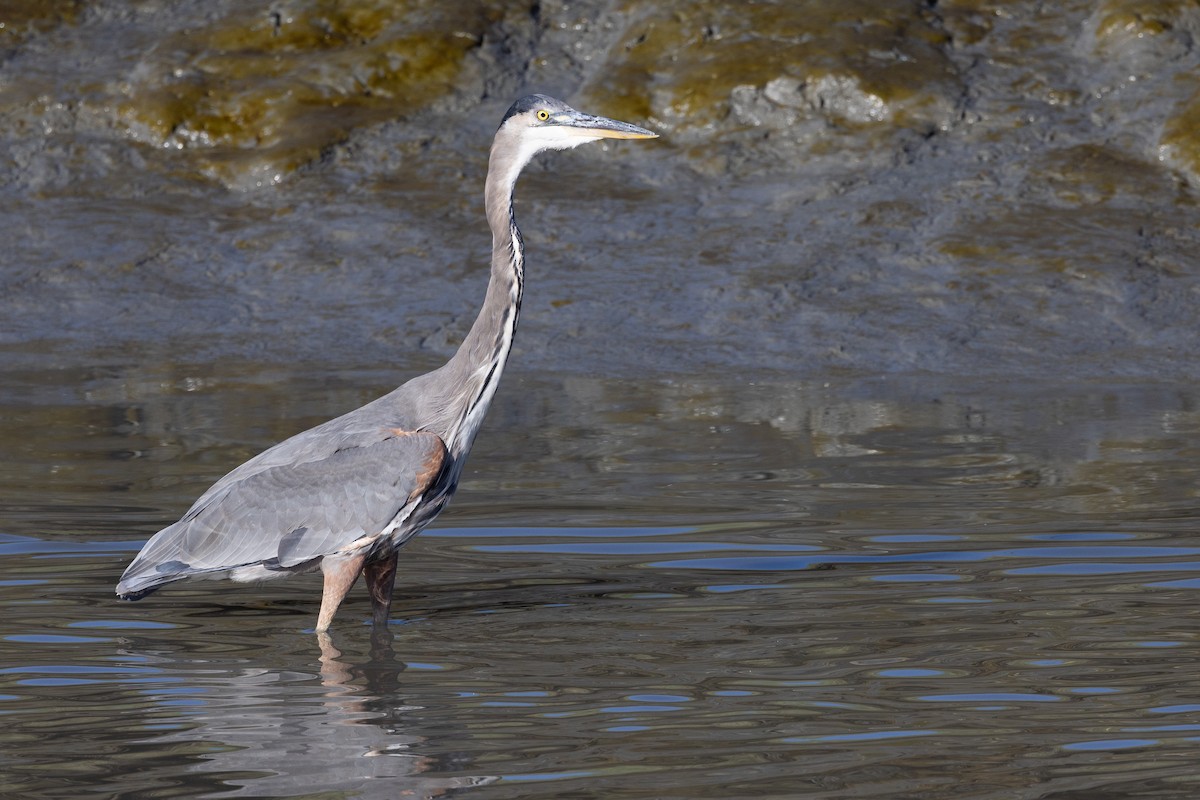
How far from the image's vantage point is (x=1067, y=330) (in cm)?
1491

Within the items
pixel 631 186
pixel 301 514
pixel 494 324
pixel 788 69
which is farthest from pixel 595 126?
pixel 788 69

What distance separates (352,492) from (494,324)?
1.10 m

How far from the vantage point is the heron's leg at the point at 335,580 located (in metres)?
8.05

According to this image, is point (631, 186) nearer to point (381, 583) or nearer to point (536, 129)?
point (536, 129)

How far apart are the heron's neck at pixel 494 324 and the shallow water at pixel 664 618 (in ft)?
2.64

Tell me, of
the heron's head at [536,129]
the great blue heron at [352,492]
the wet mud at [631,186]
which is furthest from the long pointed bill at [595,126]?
the wet mud at [631,186]

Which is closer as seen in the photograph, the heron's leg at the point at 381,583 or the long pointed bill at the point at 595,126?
the heron's leg at the point at 381,583

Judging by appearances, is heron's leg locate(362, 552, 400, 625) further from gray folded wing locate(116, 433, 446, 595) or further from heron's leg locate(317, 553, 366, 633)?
gray folded wing locate(116, 433, 446, 595)

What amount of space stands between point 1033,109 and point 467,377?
10966 millimetres

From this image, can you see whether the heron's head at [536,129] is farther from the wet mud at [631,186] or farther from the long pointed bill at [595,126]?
the wet mud at [631,186]

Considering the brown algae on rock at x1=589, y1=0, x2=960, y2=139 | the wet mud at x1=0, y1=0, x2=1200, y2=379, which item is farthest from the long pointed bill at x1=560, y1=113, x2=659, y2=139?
the brown algae on rock at x1=589, y1=0, x2=960, y2=139

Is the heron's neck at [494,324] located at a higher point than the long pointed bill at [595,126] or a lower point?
lower

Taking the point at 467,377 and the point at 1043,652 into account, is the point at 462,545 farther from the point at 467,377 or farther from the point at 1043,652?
the point at 1043,652

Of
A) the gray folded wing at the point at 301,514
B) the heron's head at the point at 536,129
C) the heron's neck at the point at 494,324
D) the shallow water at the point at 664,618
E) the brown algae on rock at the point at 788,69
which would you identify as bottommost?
the shallow water at the point at 664,618
